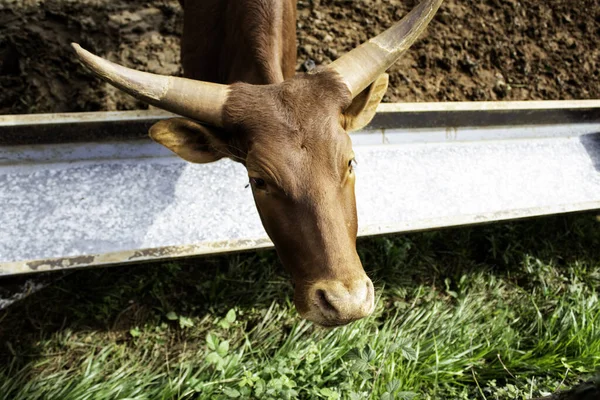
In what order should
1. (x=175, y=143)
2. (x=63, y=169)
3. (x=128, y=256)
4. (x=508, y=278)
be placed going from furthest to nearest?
(x=508, y=278), (x=63, y=169), (x=128, y=256), (x=175, y=143)

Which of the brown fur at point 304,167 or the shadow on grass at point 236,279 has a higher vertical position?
the brown fur at point 304,167

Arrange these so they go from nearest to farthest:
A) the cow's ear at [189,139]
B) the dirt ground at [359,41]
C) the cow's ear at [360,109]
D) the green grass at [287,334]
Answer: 1. the cow's ear at [189,139]
2. the cow's ear at [360,109]
3. the green grass at [287,334]
4. the dirt ground at [359,41]

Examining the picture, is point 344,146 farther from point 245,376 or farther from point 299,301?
point 245,376

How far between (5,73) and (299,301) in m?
3.76

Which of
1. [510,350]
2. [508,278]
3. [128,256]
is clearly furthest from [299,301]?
[508,278]

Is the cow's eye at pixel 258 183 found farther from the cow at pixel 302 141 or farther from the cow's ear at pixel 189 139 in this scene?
the cow's ear at pixel 189 139

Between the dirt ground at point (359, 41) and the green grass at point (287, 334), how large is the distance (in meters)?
1.75

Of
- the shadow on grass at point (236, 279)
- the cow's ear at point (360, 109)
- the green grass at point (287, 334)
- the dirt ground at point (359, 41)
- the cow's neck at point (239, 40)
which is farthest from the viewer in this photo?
the dirt ground at point (359, 41)

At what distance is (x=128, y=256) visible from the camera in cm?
277

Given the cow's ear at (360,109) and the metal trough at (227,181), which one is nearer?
the cow's ear at (360,109)

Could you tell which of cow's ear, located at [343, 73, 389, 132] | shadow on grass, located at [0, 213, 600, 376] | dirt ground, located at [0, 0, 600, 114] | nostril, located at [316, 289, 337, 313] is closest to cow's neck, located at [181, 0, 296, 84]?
cow's ear, located at [343, 73, 389, 132]

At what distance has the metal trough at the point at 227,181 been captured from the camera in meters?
3.10

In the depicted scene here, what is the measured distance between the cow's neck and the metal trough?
602mm

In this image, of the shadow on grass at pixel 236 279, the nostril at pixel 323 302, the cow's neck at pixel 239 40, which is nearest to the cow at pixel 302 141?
the nostril at pixel 323 302
